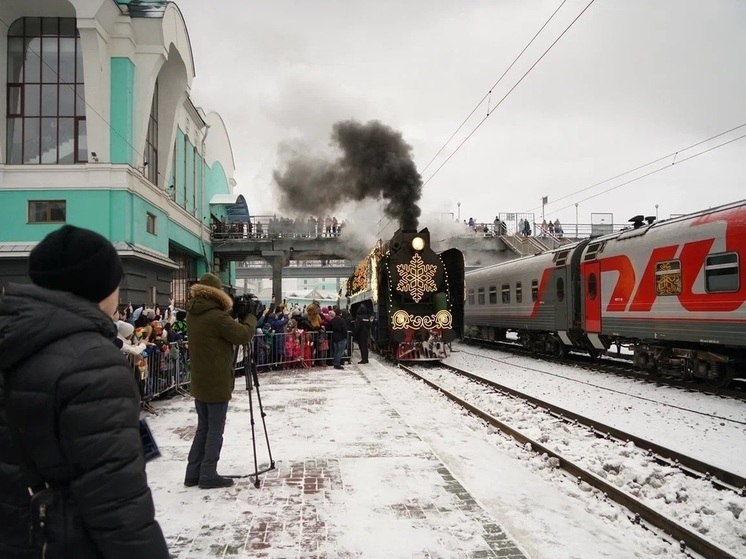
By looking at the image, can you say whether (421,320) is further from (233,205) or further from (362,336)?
(233,205)

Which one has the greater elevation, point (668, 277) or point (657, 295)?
point (668, 277)

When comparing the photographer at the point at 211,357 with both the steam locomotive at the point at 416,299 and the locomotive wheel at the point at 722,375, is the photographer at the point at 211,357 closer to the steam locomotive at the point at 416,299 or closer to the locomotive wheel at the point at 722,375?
the locomotive wheel at the point at 722,375

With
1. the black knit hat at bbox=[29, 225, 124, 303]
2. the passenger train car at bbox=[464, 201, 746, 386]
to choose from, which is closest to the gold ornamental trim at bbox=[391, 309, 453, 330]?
the passenger train car at bbox=[464, 201, 746, 386]

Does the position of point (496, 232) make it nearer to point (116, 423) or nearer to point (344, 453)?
point (344, 453)

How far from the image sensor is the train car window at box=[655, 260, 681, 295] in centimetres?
1113

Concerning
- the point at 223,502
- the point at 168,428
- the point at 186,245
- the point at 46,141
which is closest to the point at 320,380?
the point at 168,428

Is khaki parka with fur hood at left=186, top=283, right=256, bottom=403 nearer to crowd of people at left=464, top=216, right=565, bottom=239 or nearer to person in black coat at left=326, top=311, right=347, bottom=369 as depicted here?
person in black coat at left=326, top=311, right=347, bottom=369

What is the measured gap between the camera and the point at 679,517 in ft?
16.0

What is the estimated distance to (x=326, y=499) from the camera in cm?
480

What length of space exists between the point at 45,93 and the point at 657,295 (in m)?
19.8

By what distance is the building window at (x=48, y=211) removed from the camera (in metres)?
18.9

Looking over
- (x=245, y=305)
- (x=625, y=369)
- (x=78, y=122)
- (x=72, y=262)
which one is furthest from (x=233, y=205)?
(x=72, y=262)

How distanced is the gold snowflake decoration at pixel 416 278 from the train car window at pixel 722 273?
709 cm

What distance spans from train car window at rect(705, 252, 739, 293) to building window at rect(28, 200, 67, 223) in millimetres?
18598
